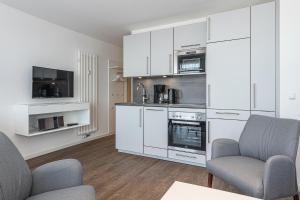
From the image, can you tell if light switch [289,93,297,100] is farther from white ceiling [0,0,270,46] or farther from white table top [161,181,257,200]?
white ceiling [0,0,270,46]

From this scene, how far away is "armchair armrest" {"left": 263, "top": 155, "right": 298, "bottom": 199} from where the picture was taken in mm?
1484

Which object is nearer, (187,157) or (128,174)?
(128,174)

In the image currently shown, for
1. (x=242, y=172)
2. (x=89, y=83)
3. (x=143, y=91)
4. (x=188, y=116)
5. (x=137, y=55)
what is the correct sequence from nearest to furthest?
(x=242, y=172), (x=188, y=116), (x=137, y=55), (x=143, y=91), (x=89, y=83)

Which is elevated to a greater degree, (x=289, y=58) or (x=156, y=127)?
(x=289, y=58)

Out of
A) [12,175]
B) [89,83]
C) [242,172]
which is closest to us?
[12,175]

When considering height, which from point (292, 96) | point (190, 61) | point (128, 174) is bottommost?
point (128, 174)

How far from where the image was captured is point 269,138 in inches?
77.5

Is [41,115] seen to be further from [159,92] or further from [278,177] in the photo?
[278,177]

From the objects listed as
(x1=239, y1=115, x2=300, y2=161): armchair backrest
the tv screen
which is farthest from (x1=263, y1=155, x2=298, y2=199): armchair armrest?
the tv screen

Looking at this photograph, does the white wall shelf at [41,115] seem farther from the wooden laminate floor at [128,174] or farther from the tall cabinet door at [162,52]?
the tall cabinet door at [162,52]

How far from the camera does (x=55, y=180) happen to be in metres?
1.43

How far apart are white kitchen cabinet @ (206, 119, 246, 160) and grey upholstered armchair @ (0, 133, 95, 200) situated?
78.9 inches

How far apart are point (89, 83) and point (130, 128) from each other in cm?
171

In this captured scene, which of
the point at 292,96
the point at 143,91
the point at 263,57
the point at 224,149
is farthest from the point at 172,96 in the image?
the point at 292,96
